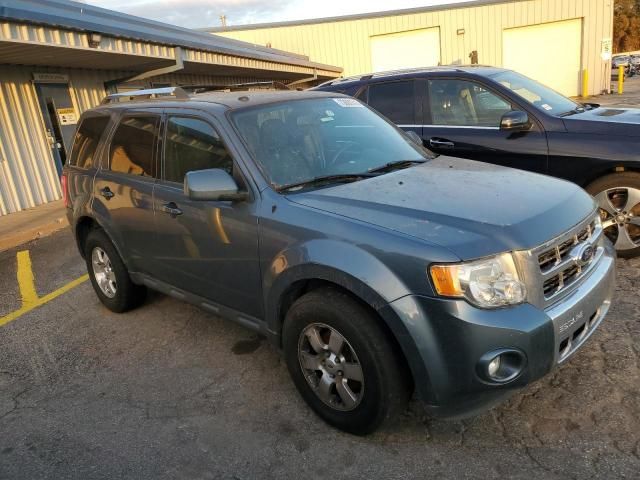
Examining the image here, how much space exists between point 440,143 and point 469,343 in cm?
359

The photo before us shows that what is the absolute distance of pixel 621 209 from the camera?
4582 millimetres

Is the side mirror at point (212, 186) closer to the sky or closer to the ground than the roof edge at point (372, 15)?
closer to the ground

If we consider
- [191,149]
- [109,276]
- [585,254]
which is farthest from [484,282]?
[109,276]

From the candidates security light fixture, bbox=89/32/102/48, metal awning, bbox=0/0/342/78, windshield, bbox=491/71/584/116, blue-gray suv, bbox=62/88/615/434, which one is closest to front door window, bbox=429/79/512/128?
windshield, bbox=491/71/584/116

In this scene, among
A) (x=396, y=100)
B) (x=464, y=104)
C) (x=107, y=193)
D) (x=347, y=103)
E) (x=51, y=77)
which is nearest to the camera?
(x=347, y=103)

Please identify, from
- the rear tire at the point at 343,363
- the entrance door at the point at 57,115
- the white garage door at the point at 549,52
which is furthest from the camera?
the white garage door at the point at 549,52

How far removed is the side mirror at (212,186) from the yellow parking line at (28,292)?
303cm

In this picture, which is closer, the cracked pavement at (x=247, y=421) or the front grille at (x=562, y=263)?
the front grille at (x=562, y=263)

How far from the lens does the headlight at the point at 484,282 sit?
2266mm

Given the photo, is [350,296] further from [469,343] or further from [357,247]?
[469,343]

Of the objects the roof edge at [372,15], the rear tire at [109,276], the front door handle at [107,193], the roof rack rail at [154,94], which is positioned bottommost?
the rear tire at [109,276]

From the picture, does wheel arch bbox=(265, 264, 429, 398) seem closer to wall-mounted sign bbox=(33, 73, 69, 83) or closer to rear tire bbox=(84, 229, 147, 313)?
rear tire bbox=(84, 229, 147, 313)

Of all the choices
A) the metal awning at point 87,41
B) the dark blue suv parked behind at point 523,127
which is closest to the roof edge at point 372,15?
the metal awning at point 87,41

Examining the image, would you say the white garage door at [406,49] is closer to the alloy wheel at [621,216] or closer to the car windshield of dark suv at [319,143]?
the alloy wheel at [621,216]
